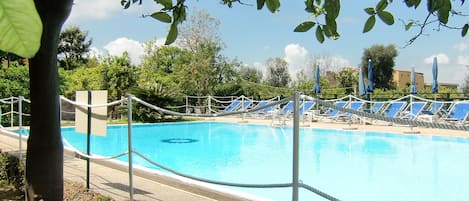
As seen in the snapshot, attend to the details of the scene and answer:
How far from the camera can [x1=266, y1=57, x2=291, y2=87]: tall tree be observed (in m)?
40.9

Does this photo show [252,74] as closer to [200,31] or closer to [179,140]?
[200,31]

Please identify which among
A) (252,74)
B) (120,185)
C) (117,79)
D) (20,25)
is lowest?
(120,185)

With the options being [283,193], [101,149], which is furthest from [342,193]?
[101,149]

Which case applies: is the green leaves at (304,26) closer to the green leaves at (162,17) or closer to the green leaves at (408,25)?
the green leaves at (162,17)

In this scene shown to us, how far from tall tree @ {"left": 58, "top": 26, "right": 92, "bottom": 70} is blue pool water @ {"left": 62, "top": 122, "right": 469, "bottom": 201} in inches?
822

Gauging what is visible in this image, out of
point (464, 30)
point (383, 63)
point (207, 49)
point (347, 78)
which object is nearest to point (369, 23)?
point (464, 30)

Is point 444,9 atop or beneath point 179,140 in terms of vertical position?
atop

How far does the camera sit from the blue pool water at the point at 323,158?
6.97m

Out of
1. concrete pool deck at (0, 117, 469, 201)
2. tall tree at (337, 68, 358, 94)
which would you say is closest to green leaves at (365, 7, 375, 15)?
concrete pool deck at (0, 117, 469, 201)

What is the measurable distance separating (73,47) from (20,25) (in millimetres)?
38382

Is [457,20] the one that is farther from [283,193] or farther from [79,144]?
[79,144]

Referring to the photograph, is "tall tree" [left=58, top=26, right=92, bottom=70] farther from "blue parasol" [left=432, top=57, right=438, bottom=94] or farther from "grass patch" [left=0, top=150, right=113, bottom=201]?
"grass patch" [left=0, top=150, right=113, bottom=201]

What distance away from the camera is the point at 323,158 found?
10133 mm

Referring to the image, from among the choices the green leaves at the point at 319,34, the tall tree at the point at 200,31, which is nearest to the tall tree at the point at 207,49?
the tall tree at the point at 200,31
